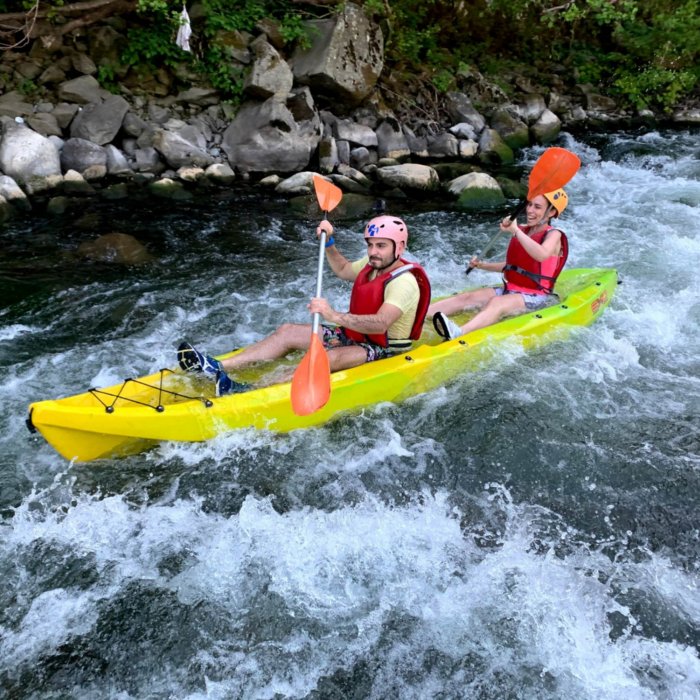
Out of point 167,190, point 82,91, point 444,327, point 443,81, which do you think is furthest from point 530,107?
point 444,327

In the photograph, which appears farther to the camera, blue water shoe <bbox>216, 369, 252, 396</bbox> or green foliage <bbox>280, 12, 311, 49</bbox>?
green foliage <bbox>280, 12, 311, 49</bbox>

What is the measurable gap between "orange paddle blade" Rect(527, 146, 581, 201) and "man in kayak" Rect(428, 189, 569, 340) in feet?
0.30

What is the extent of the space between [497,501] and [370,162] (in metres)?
6.76

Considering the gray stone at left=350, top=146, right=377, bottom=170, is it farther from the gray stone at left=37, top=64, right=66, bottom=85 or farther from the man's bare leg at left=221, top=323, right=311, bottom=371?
the man's bare leg at left=221, top=323, right=311, bottom=371

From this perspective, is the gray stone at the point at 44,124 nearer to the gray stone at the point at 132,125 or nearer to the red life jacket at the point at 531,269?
the gray stone at the point at 132,125

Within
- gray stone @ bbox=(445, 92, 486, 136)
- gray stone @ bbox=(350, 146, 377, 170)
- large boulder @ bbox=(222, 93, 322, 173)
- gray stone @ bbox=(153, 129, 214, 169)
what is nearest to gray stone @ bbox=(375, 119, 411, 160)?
gray stone @ bbox=(350, 146, 377, 170)

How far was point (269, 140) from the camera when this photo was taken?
8461 mm

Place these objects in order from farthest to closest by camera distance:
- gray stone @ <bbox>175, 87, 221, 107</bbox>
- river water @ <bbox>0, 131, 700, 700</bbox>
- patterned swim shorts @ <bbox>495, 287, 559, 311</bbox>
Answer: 1. gray stone @ <bbox>175, 87, 221, 107</bbox>
2. patterned swim shorts @ <bbox>495, 287, 559, 311</bbox>
3. river water @ <bbox>0, 131, 700, 700</bbox>

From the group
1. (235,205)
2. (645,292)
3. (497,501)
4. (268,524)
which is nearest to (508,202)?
(645,292)

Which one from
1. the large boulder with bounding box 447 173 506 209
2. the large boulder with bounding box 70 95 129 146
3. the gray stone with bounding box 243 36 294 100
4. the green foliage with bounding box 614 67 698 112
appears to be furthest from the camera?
the green foliage with bounding box 614 67 698 112

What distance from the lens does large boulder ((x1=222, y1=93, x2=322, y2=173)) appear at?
333 inches

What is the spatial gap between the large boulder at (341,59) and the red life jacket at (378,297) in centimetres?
610

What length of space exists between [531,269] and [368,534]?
2.70 metres

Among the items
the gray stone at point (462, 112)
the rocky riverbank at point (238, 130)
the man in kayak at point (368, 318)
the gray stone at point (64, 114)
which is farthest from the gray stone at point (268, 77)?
the man in kayak at point (368, 318)
